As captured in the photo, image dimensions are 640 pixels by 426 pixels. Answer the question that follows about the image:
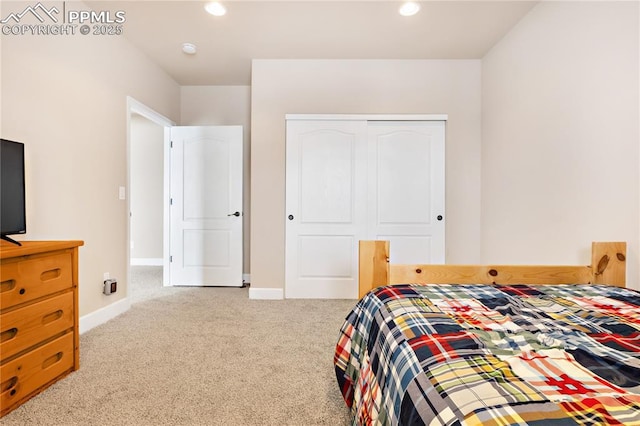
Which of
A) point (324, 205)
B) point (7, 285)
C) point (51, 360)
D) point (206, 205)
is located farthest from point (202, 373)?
point (206, 205)

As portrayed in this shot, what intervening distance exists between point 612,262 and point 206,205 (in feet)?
12.5

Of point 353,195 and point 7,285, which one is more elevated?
point 353,195

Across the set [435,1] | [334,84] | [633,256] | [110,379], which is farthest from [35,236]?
[633,256]

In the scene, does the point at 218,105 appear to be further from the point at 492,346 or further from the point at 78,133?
the point at 492,346

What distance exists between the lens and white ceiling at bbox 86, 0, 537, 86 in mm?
2471

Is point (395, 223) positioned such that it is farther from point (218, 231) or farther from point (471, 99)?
point (218, 231)

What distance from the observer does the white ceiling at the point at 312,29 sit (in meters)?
2.47

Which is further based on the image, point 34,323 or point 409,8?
point 409,8

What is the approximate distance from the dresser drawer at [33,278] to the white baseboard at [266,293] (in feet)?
5.84

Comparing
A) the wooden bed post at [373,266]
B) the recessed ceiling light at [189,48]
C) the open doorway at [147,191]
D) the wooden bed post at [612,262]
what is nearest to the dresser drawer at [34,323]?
the wooden bed post at [373,266]

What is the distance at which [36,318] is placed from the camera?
1572mm

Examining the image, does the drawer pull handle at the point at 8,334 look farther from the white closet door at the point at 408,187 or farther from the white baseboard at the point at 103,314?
the white closet door at the point at 408,187

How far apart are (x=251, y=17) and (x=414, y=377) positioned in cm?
290

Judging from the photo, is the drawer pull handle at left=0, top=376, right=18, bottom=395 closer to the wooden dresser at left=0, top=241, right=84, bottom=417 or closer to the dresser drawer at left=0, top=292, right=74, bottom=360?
the wooden dresser at left=0, top=241, right=84, bottom=417
